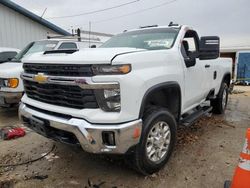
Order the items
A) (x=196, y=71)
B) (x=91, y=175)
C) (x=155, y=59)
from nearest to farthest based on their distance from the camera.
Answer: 1. (x=155, y=59)
2. (x=91, y=175)
3. (x=196, y=71)

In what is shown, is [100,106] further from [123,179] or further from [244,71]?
[244,71]

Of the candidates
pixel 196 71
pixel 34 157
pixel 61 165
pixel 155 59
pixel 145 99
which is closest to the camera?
pixel 145 99

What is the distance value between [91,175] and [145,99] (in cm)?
132

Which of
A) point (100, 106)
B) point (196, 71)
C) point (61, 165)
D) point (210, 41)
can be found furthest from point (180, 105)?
point (61, 165)

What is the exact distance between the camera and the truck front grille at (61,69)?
258cm

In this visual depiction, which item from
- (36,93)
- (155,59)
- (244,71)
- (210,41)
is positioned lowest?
(244,71)

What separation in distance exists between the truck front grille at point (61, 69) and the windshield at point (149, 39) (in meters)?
1.43

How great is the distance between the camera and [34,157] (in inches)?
150

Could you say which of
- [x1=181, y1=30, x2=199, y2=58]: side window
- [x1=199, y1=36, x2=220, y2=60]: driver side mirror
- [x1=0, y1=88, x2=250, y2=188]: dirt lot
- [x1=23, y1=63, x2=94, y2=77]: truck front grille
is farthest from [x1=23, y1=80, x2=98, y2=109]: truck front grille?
[x1=199, y1=36, x2=220, y2=60]: driver side mirror

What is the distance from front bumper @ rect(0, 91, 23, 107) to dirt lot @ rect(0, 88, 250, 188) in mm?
1090

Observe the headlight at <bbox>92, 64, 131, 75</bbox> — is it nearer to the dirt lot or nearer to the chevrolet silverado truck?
the chevrolet silverado truck

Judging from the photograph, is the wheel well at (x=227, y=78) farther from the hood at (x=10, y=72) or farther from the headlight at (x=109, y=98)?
the hood at (x=10, y=72)

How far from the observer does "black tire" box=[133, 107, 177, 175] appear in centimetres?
284

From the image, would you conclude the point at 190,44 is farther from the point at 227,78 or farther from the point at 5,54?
the point at 5,54
